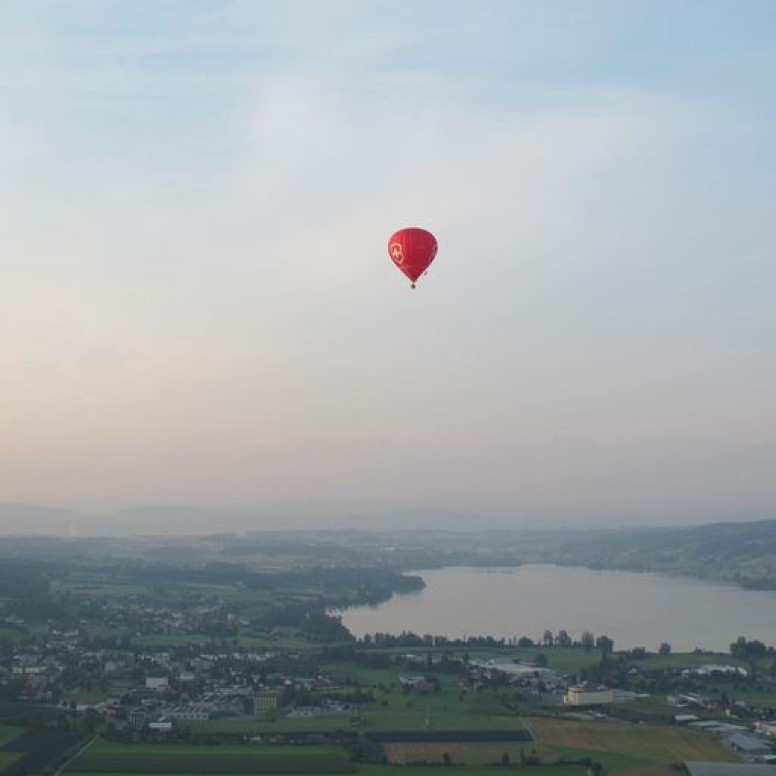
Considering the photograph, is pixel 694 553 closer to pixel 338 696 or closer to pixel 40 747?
pixel 338 696

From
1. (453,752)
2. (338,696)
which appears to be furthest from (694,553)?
(453,752)

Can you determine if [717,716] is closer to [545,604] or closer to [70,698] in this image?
[70,698]

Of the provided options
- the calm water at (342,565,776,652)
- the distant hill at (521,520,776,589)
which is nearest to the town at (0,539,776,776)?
the calm water at (342,565,776,652)

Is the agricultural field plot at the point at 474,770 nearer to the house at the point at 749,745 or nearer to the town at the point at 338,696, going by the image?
the town at the point at 338,696

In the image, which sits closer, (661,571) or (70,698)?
(70,698)

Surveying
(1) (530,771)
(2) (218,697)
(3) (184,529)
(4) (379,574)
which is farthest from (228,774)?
(3) (184,529)

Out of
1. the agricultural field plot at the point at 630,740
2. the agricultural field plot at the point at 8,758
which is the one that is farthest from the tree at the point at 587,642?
the agricultural field plot at the point at 8,758
